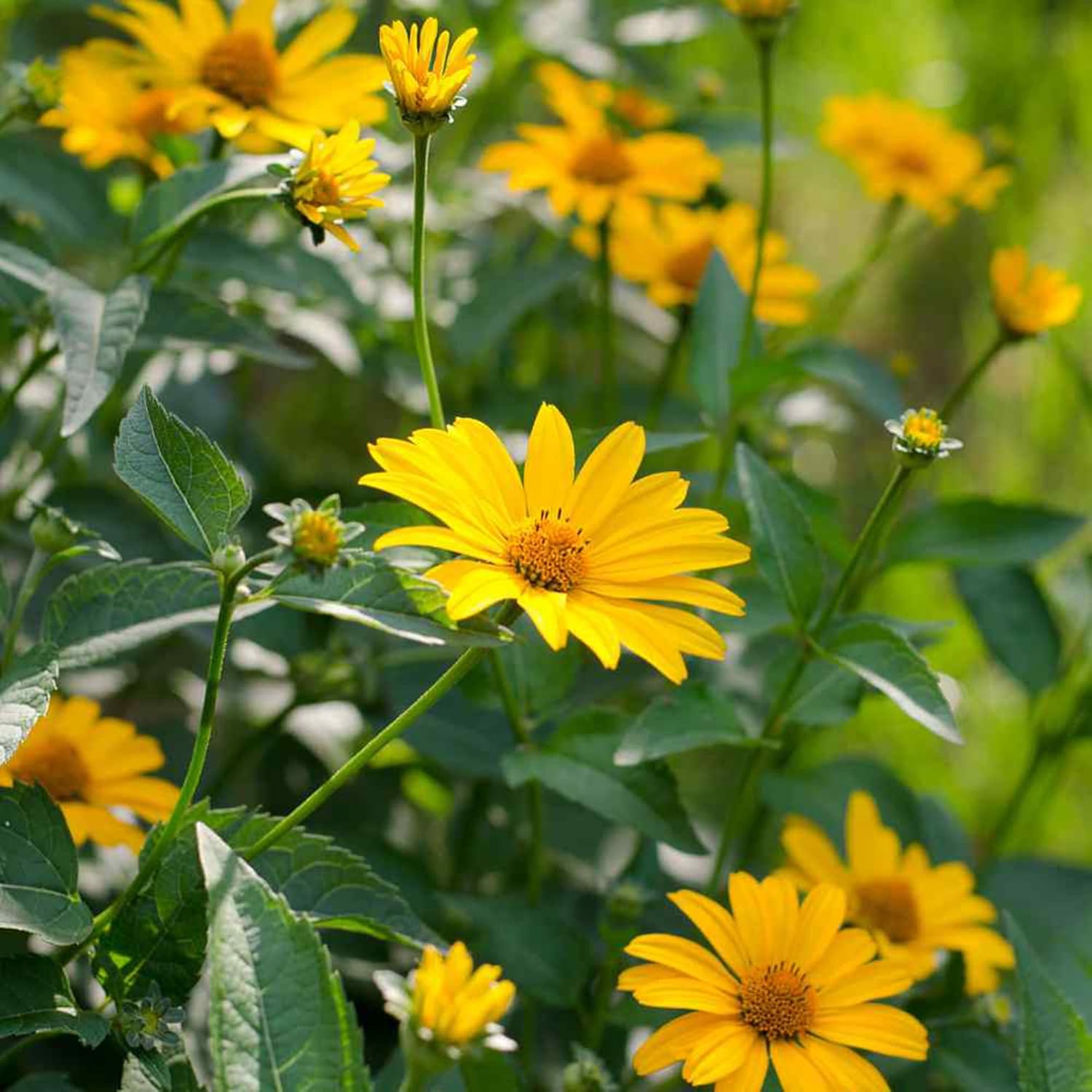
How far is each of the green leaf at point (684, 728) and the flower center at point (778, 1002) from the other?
147 mm

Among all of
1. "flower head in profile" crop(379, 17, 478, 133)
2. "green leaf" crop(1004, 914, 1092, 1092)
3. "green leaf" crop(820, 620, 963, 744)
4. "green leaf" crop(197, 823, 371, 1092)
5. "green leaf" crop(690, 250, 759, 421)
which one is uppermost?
"flower head in profile" crop(379, 17, 478, 133)

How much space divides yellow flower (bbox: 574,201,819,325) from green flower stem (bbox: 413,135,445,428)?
1.73ft

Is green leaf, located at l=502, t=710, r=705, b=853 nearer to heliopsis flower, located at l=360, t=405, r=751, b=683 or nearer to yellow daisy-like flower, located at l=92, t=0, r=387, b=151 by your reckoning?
heliopsis flower, located at l=360, t=405, r=751, b=683

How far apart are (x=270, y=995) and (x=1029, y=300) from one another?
0.88 m

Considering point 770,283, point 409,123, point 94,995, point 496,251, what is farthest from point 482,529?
point 496,251

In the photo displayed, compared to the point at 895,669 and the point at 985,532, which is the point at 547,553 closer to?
the point at 895,669

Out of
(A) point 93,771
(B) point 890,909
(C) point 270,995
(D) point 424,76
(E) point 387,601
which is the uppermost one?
(D) point 424,76

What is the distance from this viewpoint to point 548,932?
109cm

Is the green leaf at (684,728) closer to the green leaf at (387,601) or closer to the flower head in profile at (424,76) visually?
the green leaf at (387,601)

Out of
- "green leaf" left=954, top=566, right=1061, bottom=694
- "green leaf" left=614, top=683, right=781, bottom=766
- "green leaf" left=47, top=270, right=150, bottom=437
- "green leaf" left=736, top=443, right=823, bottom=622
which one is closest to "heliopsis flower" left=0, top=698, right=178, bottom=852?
"green leaf" left=47, top=270, right=150, bottom=437

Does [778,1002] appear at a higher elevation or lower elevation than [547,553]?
lower

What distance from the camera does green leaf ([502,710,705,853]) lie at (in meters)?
0.98

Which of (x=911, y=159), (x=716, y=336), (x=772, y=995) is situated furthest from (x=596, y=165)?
(x=772, y=995)

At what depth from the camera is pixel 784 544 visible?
40.1 inches
